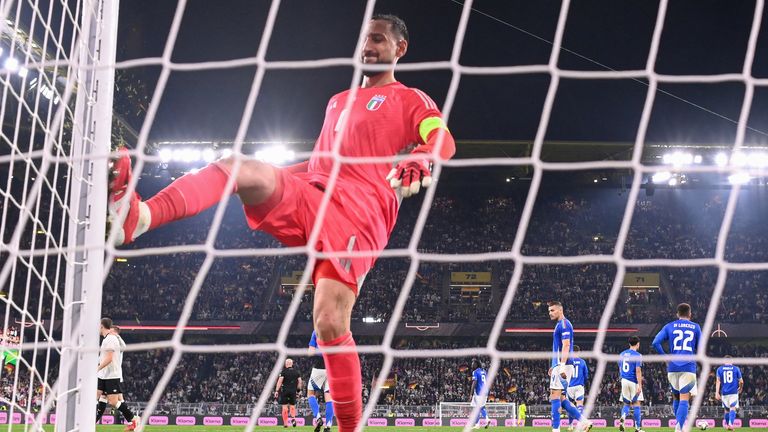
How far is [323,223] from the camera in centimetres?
268

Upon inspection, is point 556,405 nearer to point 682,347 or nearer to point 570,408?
point 570,408

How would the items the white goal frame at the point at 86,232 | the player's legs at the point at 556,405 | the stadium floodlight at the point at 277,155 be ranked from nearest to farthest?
the white goal frame at the point at 86,232, the stadium floodlight at the point at 277,155, the player's legs at the point at 556,405

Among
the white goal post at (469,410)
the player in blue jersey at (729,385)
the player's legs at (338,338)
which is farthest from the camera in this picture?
the white goal post at (469,410)

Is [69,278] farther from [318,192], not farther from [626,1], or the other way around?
[626,1]

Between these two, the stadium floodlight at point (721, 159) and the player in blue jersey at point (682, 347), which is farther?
the stadium floodlight at point (721, 159)

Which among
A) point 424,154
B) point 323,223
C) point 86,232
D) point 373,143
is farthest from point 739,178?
point 86,232

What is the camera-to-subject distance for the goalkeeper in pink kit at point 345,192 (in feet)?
7.67

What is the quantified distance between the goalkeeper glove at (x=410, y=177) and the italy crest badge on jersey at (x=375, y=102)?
0.65 metres

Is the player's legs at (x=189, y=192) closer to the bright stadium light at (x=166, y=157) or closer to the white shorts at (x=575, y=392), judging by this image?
the bright stadium light at (x=166, y=157)

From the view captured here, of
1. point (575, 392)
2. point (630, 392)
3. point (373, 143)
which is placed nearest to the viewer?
point (373, 143)

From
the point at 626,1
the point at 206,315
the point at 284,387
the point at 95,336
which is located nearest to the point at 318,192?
the point at 95,336

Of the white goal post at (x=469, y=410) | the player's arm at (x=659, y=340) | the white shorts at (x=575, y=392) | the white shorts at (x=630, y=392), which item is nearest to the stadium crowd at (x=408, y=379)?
the white goal post at (x=469, y=410)

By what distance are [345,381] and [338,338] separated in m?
0.18

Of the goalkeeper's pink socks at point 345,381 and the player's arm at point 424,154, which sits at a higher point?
the player's arm at point 424,154
